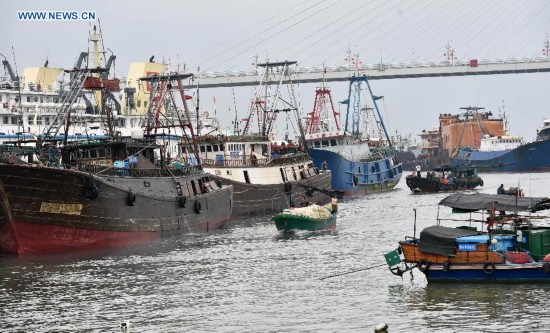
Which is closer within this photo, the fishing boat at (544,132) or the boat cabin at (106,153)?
the boat cabin at (106,153)

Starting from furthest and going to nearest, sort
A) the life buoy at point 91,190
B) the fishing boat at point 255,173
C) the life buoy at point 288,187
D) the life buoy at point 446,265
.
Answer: the life buoy at point 288,187 < the fishing boat at point 255,173 < the life buoy at point 91,190 < the life buoy at point 446,265

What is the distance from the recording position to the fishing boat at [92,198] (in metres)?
39.1

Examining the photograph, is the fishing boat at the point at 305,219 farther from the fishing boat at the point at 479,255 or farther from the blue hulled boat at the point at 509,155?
the blue hulled boat at the point at 509,155

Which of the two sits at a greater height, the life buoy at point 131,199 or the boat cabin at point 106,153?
the boat cabin at point 106,153

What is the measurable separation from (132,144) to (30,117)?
42.5 m

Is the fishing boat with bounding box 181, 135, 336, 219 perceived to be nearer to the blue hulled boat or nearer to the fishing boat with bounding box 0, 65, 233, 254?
the fishing boat with bounding box 0, 65, 233, 254

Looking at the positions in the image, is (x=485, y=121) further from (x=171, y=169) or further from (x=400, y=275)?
(x=400, y=275)

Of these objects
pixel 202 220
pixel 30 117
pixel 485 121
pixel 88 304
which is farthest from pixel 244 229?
pixel 485 121

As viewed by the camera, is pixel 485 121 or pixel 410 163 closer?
pixel 485 121

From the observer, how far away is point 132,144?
150 ft

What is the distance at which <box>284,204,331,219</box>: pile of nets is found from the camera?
48.4 meters

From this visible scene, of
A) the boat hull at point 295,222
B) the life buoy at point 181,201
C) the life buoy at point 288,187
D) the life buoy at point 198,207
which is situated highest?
the life buoy at point 288,187

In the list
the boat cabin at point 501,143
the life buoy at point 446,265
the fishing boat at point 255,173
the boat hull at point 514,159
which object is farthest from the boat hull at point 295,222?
the boat cabin at point 501,143

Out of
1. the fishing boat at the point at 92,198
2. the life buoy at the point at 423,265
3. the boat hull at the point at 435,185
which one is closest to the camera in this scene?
the life buoy at the point at 423,265
